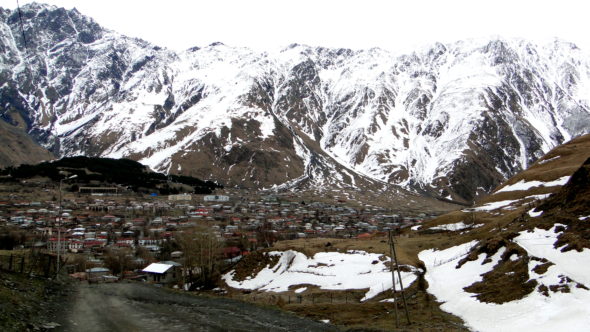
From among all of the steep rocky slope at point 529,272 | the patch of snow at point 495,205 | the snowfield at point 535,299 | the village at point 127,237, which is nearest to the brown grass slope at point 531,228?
the steep rocky slope at point 529,272

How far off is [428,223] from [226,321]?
266 ft

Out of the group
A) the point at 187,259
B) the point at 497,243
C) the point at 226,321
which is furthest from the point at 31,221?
the point at 497,243

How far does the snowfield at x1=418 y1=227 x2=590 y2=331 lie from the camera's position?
109ft

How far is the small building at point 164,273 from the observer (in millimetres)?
94688

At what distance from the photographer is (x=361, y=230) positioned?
189 m

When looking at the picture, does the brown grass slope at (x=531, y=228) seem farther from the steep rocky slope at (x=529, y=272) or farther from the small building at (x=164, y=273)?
the small building at (x=164, y=273)

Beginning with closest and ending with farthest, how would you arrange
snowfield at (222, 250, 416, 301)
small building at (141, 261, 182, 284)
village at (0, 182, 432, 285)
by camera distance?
1. snowfield at (222, 250, 416, 301)
2. small building at (141, 261, 182, 284)
3. village at (0, 182, 432, 285)

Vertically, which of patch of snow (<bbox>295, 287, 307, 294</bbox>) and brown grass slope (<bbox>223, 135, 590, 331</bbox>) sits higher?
brown grass slope (<bbox>223, 135, 590, 331</bbox>)

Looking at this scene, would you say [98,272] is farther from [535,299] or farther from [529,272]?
[535,299]

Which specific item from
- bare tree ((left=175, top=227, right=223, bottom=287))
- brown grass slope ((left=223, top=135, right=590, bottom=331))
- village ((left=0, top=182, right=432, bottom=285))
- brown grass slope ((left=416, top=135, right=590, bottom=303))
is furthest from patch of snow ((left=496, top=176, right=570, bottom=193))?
bare tree ((left=175, top=227, right=223, bottom=287))

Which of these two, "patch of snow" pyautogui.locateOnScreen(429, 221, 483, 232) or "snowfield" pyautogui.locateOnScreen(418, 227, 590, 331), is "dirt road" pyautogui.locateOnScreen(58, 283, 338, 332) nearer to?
"snowfield" pyautogui.locateOnScreen(418, 227, 590, 331)

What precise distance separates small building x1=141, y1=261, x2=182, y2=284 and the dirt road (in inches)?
1415

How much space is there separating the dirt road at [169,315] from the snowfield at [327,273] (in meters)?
15.8

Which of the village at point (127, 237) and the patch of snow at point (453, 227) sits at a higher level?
the patch of snow at point (453, 227)
